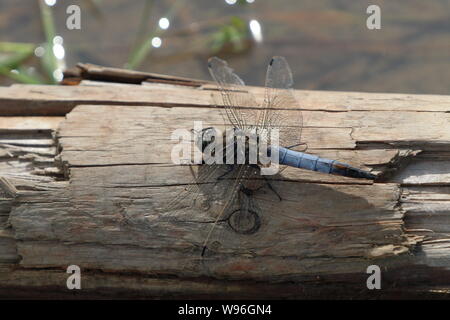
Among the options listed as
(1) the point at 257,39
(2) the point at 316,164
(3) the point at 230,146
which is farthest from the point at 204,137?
(1) the point at 257,39

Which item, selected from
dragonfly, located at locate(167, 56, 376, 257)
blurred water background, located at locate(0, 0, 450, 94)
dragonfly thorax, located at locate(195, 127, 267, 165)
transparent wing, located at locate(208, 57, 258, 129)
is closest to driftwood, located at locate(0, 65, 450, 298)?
dragonfly, located at locate(167, 56, 376, 257)

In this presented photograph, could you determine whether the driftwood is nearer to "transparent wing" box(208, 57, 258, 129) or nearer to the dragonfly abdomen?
the dragonfly abdomen

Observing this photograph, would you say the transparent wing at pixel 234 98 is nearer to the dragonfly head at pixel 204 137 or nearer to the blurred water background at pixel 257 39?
the dragonfly head at pixel 204 137

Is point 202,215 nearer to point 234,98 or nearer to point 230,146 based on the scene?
point 230,146

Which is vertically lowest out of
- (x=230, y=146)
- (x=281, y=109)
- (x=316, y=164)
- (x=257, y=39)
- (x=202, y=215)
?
(x=202, y=215)

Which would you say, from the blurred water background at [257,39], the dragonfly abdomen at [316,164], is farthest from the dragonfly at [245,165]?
the blurred water background at [257,39]

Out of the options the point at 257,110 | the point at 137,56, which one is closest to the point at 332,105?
the point at 257,110

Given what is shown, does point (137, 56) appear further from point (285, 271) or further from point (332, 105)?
point (285, 271)
